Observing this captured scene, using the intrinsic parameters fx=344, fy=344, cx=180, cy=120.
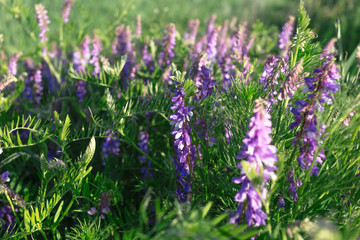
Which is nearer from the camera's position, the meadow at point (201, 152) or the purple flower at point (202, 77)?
the meadow at point (201, 152)

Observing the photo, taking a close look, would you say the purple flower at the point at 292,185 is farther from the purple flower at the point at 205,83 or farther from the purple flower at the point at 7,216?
the purple flower at the point at 7,216

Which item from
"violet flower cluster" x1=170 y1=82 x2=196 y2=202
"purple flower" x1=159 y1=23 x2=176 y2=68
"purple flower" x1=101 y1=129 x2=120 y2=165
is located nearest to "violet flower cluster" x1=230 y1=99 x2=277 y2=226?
"violet flower cluster" x1=170 y1=82 x2=196 y2=202

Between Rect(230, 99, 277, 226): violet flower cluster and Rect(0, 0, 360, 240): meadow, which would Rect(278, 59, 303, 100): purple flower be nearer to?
Rect(0, 0, 360, 240): meadow

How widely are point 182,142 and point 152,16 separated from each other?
323cm

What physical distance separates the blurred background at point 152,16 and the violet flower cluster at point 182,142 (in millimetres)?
1560

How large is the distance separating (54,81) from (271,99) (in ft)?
6.16

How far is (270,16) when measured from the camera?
639 centimetres

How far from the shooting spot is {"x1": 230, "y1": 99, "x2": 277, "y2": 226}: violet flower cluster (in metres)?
0.97

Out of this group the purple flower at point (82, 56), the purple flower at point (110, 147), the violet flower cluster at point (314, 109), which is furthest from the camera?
the purple flower at point (82, 56)

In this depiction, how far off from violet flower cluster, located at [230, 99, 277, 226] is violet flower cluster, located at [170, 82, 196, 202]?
0.35 m

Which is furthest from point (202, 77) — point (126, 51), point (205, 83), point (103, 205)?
point (126, 51)

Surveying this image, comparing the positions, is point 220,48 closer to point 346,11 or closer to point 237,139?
point 237,139

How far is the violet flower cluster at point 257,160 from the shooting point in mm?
967

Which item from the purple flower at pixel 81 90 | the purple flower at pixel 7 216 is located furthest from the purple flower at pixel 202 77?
the purple flower at pixel 7 216
